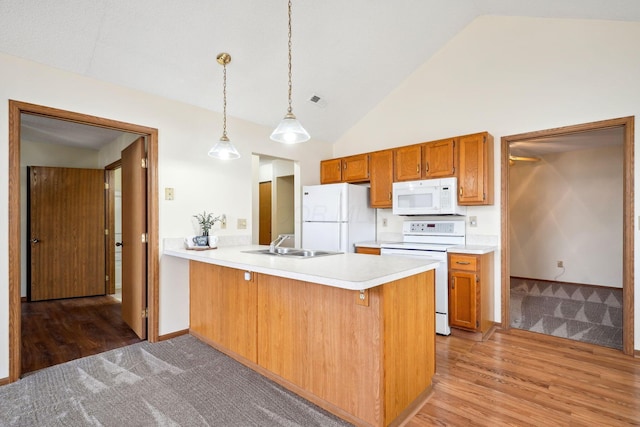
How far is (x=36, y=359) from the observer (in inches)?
108

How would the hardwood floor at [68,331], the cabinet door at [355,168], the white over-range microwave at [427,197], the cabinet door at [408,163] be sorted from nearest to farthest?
the hardwood floor at [68,331] → the white over-range microwave at [427,197] → the cabinet door at [408,163] → the cabinet door at [355,168]

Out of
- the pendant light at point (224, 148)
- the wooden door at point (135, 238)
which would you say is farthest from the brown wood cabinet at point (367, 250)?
the wooden door at point (135, 238)

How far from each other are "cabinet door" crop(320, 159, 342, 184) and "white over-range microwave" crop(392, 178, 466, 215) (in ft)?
3.10

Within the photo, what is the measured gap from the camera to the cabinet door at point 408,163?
12.4ft

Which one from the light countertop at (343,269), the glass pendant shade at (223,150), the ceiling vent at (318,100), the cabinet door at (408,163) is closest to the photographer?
the light countertop at (343,269)

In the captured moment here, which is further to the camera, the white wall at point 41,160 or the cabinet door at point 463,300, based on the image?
the white wall at point 41,160

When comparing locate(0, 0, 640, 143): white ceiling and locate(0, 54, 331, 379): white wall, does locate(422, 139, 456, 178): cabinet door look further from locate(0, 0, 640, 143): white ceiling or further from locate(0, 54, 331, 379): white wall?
locate(0, 54, 331, 379): white wall

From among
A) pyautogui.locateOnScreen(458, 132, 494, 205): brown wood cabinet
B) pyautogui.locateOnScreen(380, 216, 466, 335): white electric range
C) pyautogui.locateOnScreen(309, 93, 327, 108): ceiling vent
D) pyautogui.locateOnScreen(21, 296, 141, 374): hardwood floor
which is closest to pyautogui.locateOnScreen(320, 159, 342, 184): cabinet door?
pyautogui.locateOnScreen(309, 93, 327, 108): ceiling vent

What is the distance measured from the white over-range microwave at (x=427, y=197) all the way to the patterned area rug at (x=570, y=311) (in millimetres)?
1469

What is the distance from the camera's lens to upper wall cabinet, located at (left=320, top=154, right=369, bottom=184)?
171 inches

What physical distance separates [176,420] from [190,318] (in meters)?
1.48

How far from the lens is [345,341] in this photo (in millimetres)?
1866

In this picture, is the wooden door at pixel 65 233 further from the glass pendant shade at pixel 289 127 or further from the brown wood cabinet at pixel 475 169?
the brown wood cabinet at pixel 475 169

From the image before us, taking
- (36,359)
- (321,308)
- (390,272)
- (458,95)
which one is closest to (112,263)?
A: (36,359)
